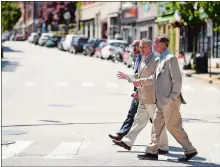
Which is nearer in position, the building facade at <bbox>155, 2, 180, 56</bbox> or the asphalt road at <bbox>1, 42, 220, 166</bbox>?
the asphalt road at <bbox>1, 42, 220, 166</bbox>

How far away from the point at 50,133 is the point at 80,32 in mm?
89005

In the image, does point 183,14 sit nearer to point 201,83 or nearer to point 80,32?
point 201,83

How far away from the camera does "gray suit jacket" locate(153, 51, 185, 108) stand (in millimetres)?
9633

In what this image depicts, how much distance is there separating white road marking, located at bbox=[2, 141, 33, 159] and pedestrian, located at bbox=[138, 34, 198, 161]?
83.4 inches

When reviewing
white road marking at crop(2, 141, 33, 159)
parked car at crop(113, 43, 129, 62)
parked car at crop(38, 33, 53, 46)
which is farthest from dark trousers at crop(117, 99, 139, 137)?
parked car at crop(38, 33, 53, 46)

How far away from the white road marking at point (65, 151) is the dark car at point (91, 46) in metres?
46.5

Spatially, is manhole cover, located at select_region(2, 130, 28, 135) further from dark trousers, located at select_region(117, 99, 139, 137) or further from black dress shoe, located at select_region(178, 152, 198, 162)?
black dress shoe, located at select_region(178, 152, 198, 162)

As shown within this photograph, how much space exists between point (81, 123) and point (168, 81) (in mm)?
5702

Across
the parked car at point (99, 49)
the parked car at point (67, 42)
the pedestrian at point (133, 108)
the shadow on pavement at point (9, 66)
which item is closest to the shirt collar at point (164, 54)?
the pedestrian at point (133, 108)

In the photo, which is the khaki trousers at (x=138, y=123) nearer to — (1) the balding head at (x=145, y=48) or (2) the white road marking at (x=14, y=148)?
(1) the balding head at (x=145, y=48)

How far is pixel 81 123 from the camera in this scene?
15156mm

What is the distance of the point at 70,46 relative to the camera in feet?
215

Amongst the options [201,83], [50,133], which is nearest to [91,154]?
[50,133]

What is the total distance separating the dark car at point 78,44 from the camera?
208ft
